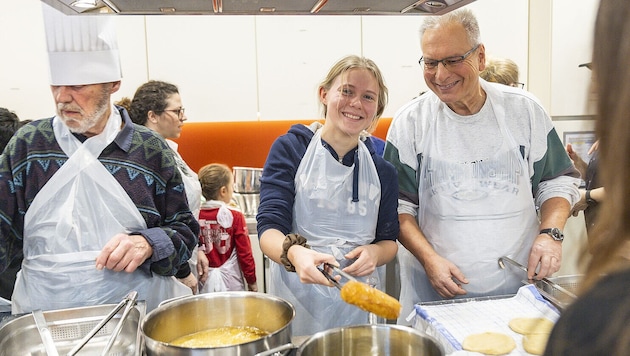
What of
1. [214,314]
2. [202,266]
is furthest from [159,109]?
[214,314]

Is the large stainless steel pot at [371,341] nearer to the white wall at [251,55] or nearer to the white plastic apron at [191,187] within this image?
the white plastic apron at [191,187]

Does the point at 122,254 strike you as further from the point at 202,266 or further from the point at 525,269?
the point at 202,266

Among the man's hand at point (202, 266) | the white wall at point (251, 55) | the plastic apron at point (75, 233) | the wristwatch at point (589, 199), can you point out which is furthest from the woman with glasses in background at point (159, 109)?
the wristwatch at point (589, 199)

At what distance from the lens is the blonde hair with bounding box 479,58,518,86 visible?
2408mm

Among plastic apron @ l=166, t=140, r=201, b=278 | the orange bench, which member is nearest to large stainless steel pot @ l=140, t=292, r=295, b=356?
plastic apron @ l=166, t=140, r=201, b=278

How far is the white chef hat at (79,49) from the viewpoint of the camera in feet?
4.77

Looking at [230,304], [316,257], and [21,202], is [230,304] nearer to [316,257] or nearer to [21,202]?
[316,257]

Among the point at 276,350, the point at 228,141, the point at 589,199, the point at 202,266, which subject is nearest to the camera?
the point at 276,350

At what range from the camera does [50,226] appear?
1359 millimetres

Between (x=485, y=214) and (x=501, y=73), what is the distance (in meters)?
1.10

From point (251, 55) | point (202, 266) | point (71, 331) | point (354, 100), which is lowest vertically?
point (202, 266)

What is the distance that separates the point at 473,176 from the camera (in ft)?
5.16

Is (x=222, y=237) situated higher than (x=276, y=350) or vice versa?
(x=276, y=350)

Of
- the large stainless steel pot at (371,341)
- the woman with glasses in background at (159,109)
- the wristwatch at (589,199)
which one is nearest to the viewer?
the large stainless steel pot at (371,341)
